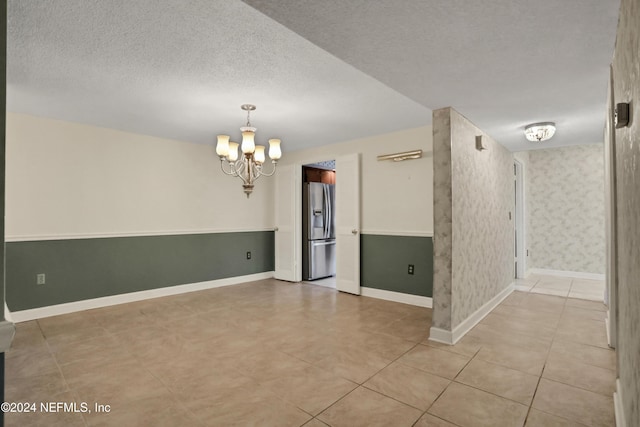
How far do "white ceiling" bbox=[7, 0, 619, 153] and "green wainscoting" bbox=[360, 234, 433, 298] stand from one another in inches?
64.4

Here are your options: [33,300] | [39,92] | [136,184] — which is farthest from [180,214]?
[39,92]

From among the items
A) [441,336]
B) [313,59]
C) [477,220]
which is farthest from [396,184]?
[313,59]

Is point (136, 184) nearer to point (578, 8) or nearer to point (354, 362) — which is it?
point (354, 362)

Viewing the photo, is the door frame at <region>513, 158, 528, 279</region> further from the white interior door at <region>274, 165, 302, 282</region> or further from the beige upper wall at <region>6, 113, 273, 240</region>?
the beige upper wall at <region>6, 113, 273, 240</region>

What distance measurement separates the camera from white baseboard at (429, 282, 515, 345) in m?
2.86

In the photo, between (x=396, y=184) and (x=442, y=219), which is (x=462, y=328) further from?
(x=396, y=184)

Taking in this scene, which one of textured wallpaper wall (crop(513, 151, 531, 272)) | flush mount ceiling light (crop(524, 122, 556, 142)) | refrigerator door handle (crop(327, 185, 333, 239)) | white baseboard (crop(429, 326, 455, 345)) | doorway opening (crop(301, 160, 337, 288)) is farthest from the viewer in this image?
refrigerator door handle (crop(327, 185, 333, 239))

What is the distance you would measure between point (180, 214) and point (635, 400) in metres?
4.90

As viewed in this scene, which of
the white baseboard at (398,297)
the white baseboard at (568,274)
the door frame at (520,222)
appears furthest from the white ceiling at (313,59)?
the white baseboard at (568,274)

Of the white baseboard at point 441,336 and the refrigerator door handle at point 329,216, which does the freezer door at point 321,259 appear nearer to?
the refrigerator door handle at point 329,216

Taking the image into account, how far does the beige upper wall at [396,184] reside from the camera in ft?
13.4

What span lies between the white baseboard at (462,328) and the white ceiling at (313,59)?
199cm

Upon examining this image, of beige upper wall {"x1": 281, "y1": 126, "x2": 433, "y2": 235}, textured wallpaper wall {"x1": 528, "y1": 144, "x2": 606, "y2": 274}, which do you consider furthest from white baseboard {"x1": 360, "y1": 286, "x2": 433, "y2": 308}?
textured wallpaper wall {"x1": 528, "y1": 144, "x2": 606, "y2": 274}

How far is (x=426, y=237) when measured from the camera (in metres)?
4.10
